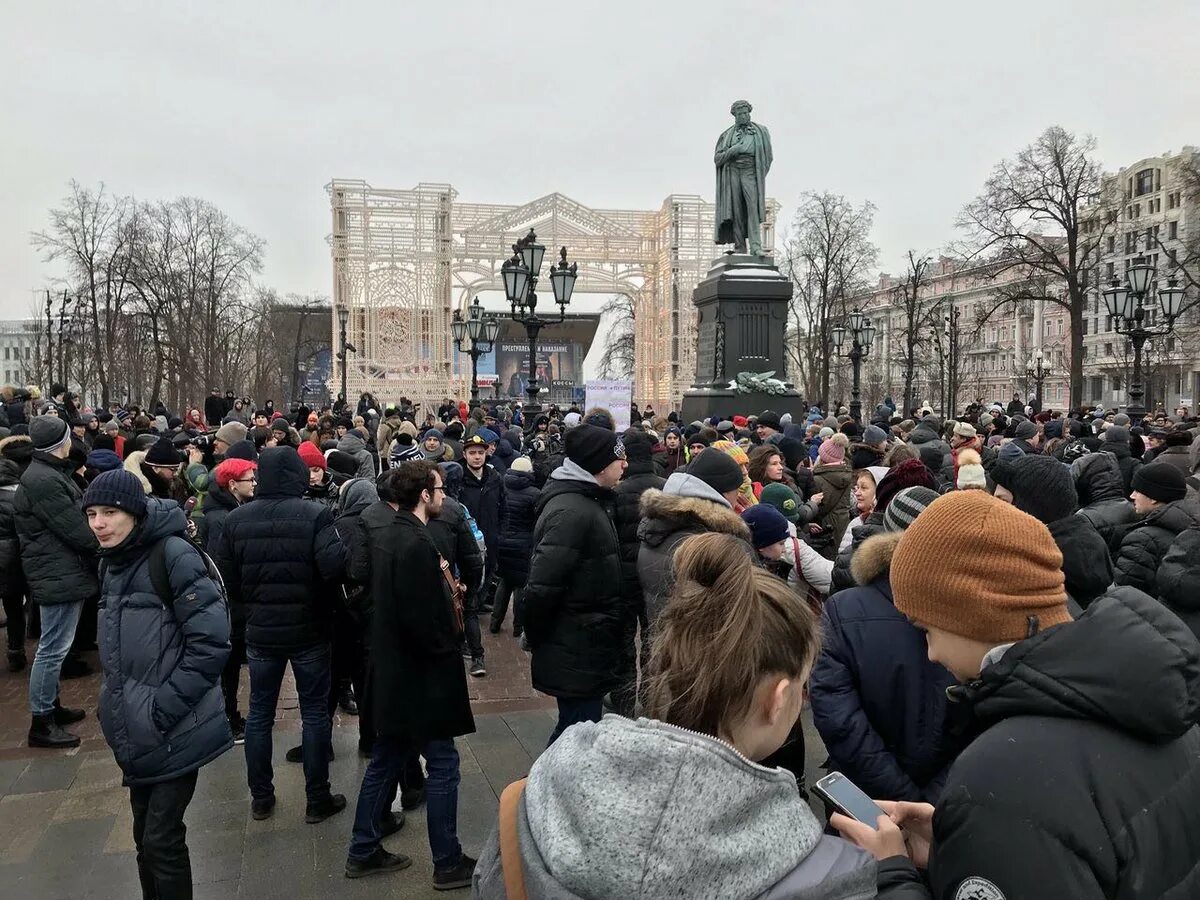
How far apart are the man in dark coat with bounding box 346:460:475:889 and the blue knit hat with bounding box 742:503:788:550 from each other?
1.55m

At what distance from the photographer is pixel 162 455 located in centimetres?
673

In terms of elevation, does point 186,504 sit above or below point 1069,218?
below

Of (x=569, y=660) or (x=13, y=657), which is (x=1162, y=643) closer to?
A: (x=569, y=660)

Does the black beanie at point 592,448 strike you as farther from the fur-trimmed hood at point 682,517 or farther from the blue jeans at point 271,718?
the blue jeans at point 271,718

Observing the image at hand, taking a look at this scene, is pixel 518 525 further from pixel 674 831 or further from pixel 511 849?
pixel 674 831

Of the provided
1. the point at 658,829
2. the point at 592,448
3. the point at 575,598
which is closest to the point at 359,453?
the point at 592,448

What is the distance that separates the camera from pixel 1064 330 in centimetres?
8112

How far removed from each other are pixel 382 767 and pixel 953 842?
3.05 meters

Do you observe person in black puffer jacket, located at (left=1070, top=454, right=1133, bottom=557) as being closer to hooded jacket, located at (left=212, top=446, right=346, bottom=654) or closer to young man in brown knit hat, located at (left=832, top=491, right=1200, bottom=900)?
young man in brown knit hat, located at (left=832, top=491, right=1200, bottom=900)

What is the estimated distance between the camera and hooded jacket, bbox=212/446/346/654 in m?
4.39

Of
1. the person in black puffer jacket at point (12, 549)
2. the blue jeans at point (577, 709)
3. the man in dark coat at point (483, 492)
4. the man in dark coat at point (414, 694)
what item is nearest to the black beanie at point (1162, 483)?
the blue jeans at point (577, 709)

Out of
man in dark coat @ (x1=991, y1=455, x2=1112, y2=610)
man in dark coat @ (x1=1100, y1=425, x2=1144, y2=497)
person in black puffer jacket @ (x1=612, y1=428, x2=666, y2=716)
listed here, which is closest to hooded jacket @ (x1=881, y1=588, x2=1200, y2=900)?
man in dark coat @ (x1=991, y1=455, x2=1112, y2=610)

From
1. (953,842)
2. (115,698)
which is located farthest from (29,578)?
(953,842)

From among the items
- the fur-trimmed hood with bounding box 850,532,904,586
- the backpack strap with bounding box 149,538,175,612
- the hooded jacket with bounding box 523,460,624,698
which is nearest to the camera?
the fur-trimmed hood with bounding box 850,532,904,586
